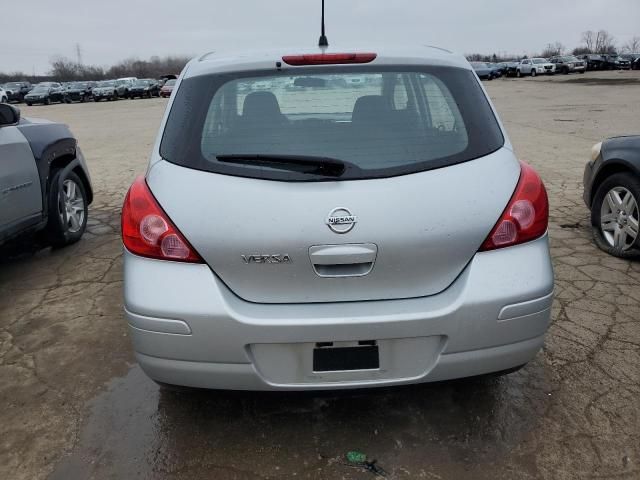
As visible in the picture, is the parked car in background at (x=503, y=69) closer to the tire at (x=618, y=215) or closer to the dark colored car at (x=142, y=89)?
the dark colored car at (x=142, y=89)

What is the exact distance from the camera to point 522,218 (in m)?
2.11

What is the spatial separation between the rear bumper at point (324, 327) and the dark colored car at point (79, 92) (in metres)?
45.5

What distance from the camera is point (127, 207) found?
2.21 m

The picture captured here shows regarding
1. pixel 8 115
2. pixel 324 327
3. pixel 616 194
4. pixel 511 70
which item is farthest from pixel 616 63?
pixel 324 327

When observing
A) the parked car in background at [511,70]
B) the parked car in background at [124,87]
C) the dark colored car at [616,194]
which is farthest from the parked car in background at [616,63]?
the dark colored car at [616,194]

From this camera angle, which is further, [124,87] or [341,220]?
[124,87]

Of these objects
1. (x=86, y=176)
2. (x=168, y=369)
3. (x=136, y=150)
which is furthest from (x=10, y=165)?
(x=136, y=150)

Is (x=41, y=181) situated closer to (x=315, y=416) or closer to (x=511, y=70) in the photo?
(x=315, y=416)

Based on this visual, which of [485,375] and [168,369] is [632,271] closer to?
[485,375]

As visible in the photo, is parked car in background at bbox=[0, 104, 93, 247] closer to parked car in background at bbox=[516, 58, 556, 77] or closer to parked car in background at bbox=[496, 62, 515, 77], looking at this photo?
parked car in background at bbox=[516, 58, 556, 77]

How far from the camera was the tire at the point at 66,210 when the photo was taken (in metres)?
4.80

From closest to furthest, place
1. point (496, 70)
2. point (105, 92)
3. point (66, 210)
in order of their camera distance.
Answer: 1. point (66, 210)
2. point (105, 92)
3. point (496, 70)

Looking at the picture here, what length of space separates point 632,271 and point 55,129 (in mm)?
4998

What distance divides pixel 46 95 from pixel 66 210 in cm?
4110
